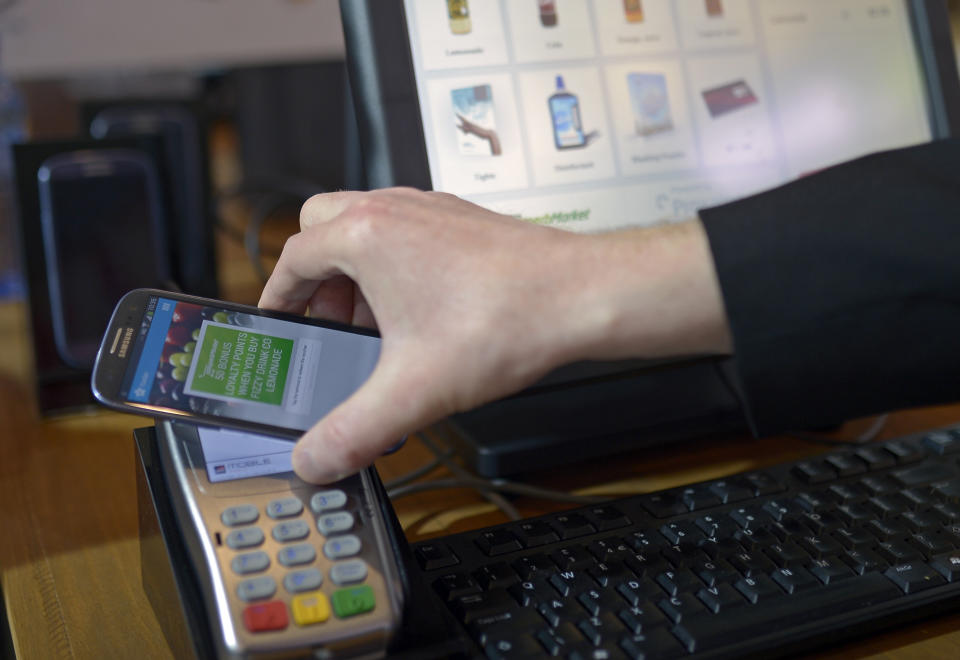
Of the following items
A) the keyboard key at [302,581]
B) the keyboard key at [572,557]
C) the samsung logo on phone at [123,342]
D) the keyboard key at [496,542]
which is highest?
the samsung logo on phone at [123,342]

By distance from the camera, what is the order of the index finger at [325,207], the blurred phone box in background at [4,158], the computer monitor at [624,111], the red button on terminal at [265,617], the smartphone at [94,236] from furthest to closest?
the blurred phone box in background at [4,158]
the smartphone at [94,236]
the computer monitor at [624,111]
the index finger at [325,207]
the red button on terminal at [265,617]

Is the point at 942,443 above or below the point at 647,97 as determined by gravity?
below

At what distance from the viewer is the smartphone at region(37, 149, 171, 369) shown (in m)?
0.71

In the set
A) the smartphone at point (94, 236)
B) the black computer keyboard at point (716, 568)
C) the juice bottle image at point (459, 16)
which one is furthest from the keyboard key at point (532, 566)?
the smartphone at point (94, 236)

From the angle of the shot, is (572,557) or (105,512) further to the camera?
(105,512)

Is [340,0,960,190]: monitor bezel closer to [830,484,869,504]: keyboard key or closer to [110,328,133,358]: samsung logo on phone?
[110,328,133,358]: samsung logo on phone

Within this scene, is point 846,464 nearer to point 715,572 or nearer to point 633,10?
point 715,572

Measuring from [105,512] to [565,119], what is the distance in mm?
380

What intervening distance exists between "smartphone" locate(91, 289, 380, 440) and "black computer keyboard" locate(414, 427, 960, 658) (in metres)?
0.09

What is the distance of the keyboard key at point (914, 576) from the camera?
398mm

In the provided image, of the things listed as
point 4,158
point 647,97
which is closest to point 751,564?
point 647,97

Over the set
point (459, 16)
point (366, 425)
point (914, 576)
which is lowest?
point (914, 576)

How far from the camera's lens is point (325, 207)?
45cm

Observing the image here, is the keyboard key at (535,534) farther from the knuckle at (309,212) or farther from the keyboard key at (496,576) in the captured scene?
the knuckle at (309,212)
